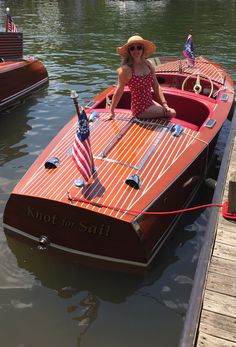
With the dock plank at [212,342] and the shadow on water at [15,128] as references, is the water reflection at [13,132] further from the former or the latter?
the dock plank at [212,342]

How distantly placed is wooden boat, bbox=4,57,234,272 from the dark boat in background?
14.6 feet

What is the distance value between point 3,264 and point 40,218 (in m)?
0.97

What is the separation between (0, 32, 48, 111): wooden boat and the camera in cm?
1052

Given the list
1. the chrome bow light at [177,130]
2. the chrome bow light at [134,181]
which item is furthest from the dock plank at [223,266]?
the chrome bow light at [177,130]

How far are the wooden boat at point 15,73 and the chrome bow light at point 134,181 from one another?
631 centimetres

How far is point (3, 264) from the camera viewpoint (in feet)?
18.0

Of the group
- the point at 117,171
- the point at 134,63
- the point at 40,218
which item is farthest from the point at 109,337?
the point at 134,63

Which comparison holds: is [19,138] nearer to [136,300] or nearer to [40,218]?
[40,218]

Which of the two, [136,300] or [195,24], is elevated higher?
[195,24]

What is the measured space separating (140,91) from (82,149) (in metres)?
2.16

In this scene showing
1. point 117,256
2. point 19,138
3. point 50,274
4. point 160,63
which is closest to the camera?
point 117,256

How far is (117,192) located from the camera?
506cm

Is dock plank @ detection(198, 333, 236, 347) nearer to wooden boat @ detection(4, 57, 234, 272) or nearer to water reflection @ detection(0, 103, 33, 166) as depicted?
wooden boat @ detection(4, 57, 234, 272)

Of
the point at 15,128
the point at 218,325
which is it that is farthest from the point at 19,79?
the point at 218,325
